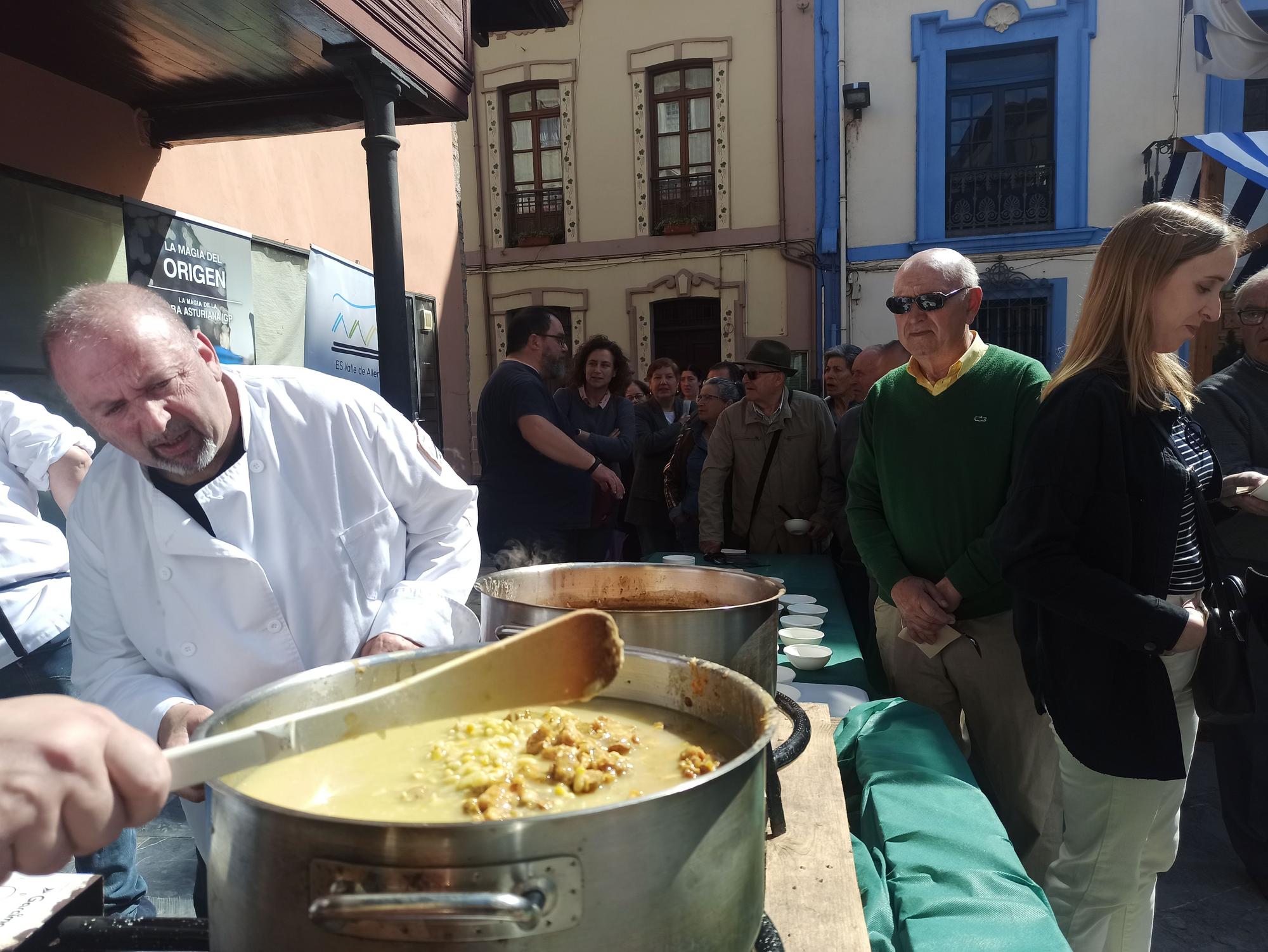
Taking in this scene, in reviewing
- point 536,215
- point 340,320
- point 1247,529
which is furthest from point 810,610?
point 536,215

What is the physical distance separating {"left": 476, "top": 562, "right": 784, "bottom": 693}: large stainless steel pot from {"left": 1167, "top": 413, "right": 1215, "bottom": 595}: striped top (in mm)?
1146

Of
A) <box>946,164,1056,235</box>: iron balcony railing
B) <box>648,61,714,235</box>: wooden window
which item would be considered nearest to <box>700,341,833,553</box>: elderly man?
<box>648,61,714,235</box>: wooden window

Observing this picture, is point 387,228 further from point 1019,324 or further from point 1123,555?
point 1019,324

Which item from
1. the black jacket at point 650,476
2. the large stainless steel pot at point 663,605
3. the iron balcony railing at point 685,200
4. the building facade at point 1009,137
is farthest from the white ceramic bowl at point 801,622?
the iron balcony railing at point 685,200

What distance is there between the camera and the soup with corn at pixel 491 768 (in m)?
0.98

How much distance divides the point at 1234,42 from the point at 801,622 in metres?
9.75

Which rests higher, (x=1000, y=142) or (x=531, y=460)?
(x=1000, y=142)

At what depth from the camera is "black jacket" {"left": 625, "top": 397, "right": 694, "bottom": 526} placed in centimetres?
570

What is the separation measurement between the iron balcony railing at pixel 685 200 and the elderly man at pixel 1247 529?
10.8 m

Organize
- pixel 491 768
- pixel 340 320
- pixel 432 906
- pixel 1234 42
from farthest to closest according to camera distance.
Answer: pixel 1234 42
pixel 340 320
pixel 491 768
pixel 432 906

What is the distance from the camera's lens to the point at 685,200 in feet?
43.9

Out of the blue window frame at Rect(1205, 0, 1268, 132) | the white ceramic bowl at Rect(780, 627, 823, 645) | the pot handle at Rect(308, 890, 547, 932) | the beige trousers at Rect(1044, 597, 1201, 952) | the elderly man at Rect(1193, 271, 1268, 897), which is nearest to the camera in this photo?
the pot handle at Rect(308, 890, 547, 932)

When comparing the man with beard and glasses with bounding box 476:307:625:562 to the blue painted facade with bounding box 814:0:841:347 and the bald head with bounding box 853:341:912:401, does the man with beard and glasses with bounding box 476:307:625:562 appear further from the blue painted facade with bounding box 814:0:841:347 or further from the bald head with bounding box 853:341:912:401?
the blue painted facade with bounding box 814:0:841:347

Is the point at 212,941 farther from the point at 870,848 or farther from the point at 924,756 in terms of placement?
the point at 924,756
